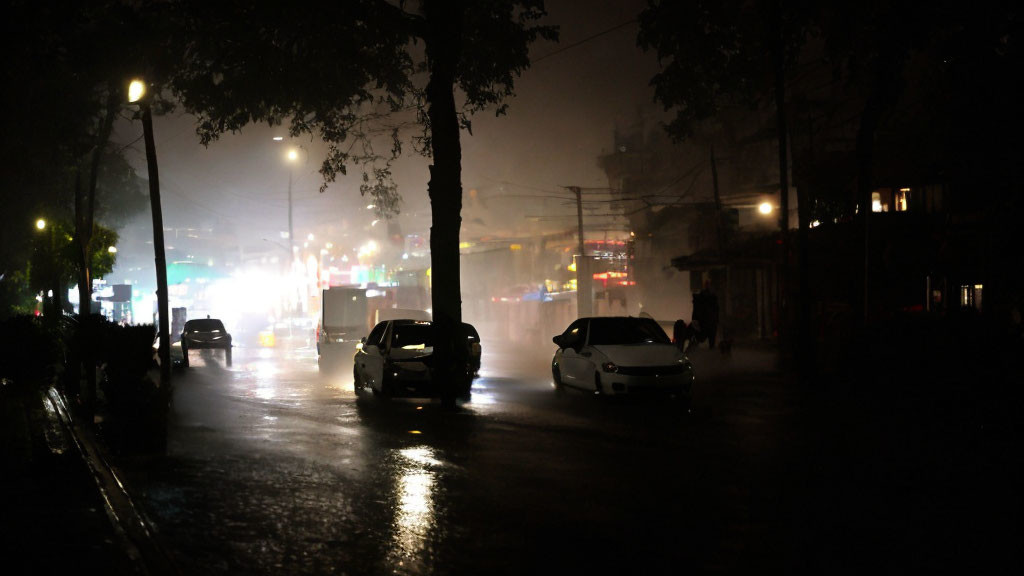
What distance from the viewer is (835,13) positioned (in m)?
22.5

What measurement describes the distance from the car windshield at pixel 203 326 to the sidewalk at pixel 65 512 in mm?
22385

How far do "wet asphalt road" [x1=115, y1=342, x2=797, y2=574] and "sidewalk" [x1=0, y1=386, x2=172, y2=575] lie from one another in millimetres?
303

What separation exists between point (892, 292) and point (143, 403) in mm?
26084

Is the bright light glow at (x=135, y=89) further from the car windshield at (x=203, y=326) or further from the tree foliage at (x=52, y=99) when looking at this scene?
the car windshield at (x=203, y=326)

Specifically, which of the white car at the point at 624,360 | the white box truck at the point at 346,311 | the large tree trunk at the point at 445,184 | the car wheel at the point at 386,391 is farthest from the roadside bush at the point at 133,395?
the white box truck at the point at 346,311

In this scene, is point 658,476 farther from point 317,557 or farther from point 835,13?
point 835,13

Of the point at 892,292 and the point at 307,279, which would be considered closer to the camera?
the point at 892,292

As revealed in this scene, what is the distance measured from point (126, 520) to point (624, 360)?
10216 millimetres

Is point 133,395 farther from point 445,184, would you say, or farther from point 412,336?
point 412,336

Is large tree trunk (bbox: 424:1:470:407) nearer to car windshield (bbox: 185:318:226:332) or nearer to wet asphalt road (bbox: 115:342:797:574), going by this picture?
wet asphalt road (bbox: 115:342:797:574)

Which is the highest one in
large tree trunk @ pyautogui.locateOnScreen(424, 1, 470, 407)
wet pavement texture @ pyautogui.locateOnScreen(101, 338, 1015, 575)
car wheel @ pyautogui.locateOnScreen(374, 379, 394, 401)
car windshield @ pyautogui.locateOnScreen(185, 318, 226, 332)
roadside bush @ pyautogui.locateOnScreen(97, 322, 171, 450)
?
large tree trunk @ pyautogui.locateOnScreen(424, 1, 470, 407)

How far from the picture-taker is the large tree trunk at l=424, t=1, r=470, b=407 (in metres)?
17.5

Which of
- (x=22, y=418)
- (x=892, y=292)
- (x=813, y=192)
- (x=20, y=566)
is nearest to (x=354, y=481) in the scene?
(x=20, y=566)

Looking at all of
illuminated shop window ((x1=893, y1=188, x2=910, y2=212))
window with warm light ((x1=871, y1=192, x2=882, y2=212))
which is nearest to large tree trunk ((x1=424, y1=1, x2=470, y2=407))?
illuminated shop window ((x1=893, y1=188, x2=910, y2=212))
